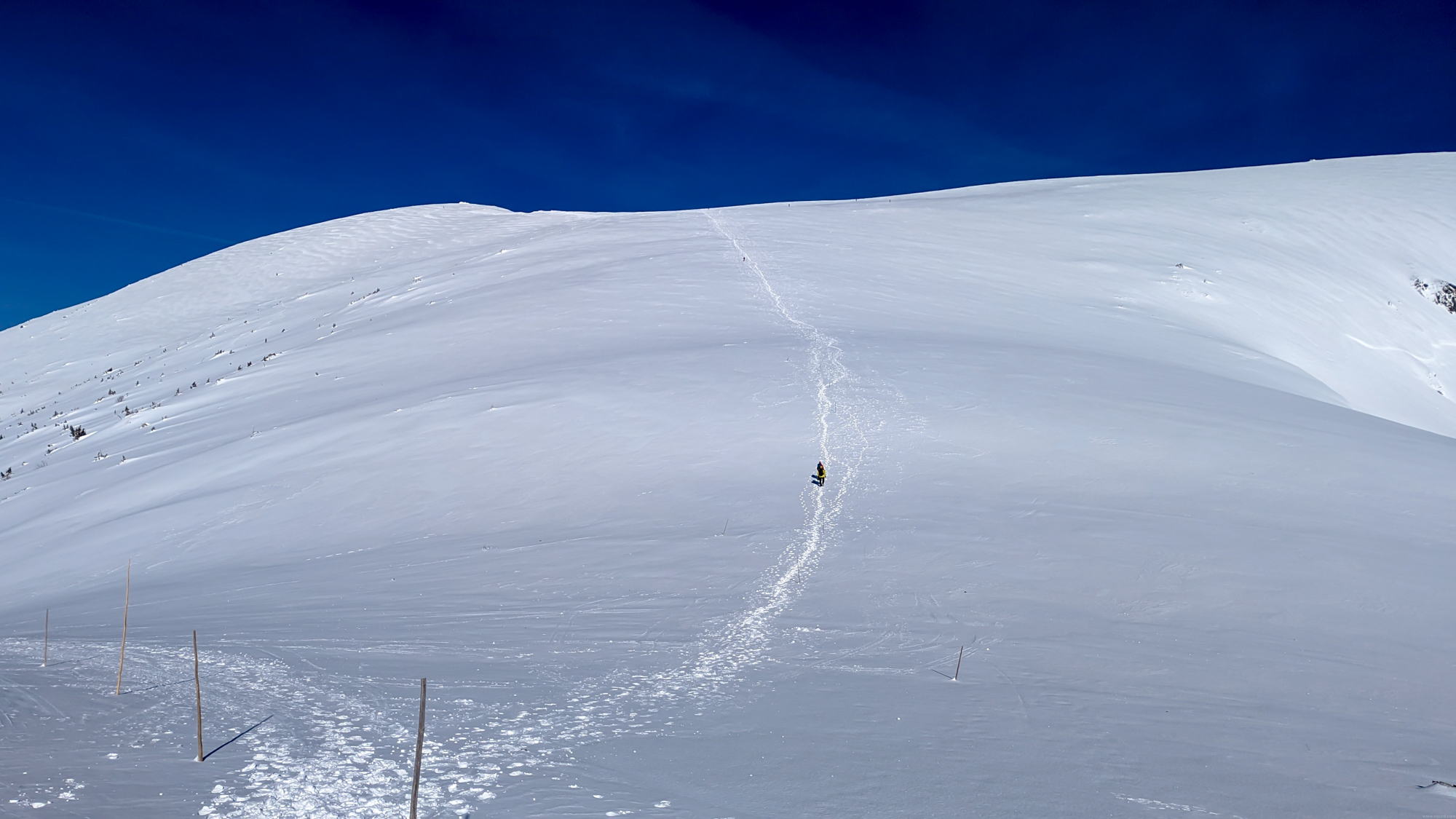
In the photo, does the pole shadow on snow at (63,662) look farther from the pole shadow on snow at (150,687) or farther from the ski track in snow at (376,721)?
the pole shadow on snow at (150,687)

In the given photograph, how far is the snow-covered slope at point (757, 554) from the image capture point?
617 centimetres

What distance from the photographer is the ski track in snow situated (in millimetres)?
5590

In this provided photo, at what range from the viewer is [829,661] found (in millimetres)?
8320

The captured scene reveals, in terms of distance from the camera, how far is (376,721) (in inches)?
269

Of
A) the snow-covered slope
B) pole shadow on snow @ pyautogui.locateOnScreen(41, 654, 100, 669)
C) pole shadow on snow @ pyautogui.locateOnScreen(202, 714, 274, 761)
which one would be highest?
the snow-covered slope

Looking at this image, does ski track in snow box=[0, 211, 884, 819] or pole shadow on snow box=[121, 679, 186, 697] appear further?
pole shadow on snow box=[121, 679, 186, 697]

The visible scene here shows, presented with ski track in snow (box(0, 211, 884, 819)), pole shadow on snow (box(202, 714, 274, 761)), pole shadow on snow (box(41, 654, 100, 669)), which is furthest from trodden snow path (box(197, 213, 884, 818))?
pole shadow on snow (box(41, 654, 100, 669))

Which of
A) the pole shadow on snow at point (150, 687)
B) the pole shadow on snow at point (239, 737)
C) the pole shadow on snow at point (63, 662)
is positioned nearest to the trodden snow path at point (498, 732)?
the pole shadow on snow at point (239, 737)

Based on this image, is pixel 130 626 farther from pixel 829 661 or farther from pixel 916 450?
pixel 916 450

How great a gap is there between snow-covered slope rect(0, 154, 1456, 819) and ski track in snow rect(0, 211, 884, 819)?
4cm

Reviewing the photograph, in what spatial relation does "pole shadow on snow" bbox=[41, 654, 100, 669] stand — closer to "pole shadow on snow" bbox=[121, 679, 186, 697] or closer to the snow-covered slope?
the snow-covered slope

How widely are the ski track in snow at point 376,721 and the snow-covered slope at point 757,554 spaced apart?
0.14 ft

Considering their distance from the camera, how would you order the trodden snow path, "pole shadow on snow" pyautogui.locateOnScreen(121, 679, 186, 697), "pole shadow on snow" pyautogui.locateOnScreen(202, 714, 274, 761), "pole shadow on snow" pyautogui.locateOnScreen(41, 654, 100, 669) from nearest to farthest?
the trodden snow path, "pole shadow on snow" pyautogui.locateOnScreen(202, 714, 274, 761), "pole shadow on snow" pyautogui.locateOnScreen(121, 679, 186, 697), "pole shadow on snow" pyautogui.locateOnScreen(41, 654, 100, 669)

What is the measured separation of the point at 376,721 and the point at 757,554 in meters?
5.61
